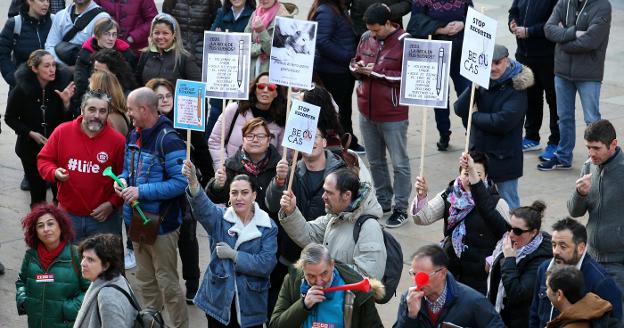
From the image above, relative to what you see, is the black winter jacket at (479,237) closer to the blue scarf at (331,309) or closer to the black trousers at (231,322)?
the black trousers at (231,322)

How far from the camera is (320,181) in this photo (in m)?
8.79

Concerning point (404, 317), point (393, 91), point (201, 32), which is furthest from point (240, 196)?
point (201, 32)

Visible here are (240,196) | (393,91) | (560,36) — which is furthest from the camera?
(560,36)

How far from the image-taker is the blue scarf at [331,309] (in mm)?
7094

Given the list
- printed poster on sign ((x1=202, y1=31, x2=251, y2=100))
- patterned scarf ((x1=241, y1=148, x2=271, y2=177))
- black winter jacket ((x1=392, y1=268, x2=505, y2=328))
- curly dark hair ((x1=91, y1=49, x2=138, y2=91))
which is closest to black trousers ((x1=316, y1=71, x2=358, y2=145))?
curly dark hair ((x1=91, y1=49, x2=138, y2=91))

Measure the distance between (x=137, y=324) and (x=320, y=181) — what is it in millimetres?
2004

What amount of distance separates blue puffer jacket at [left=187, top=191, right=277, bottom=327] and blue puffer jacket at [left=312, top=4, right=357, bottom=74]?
13.8 ft

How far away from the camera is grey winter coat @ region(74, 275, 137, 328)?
23.9ft

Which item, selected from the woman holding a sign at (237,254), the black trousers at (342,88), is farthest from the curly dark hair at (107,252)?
the black trousers at (342,88)

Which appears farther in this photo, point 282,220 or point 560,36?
point 560,36

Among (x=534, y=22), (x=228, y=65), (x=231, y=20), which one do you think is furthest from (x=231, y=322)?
(x=534, y=22)

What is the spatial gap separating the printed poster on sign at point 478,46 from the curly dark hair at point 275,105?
1597 millimetres

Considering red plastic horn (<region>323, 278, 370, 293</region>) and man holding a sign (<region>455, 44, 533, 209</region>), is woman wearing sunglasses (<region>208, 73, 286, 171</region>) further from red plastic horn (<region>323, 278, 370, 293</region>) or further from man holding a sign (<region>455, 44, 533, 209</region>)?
red plastic horn (<region>323, 278, 370, 293</region>)

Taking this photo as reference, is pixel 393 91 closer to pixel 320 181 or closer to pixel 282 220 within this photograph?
pixel 320 181
